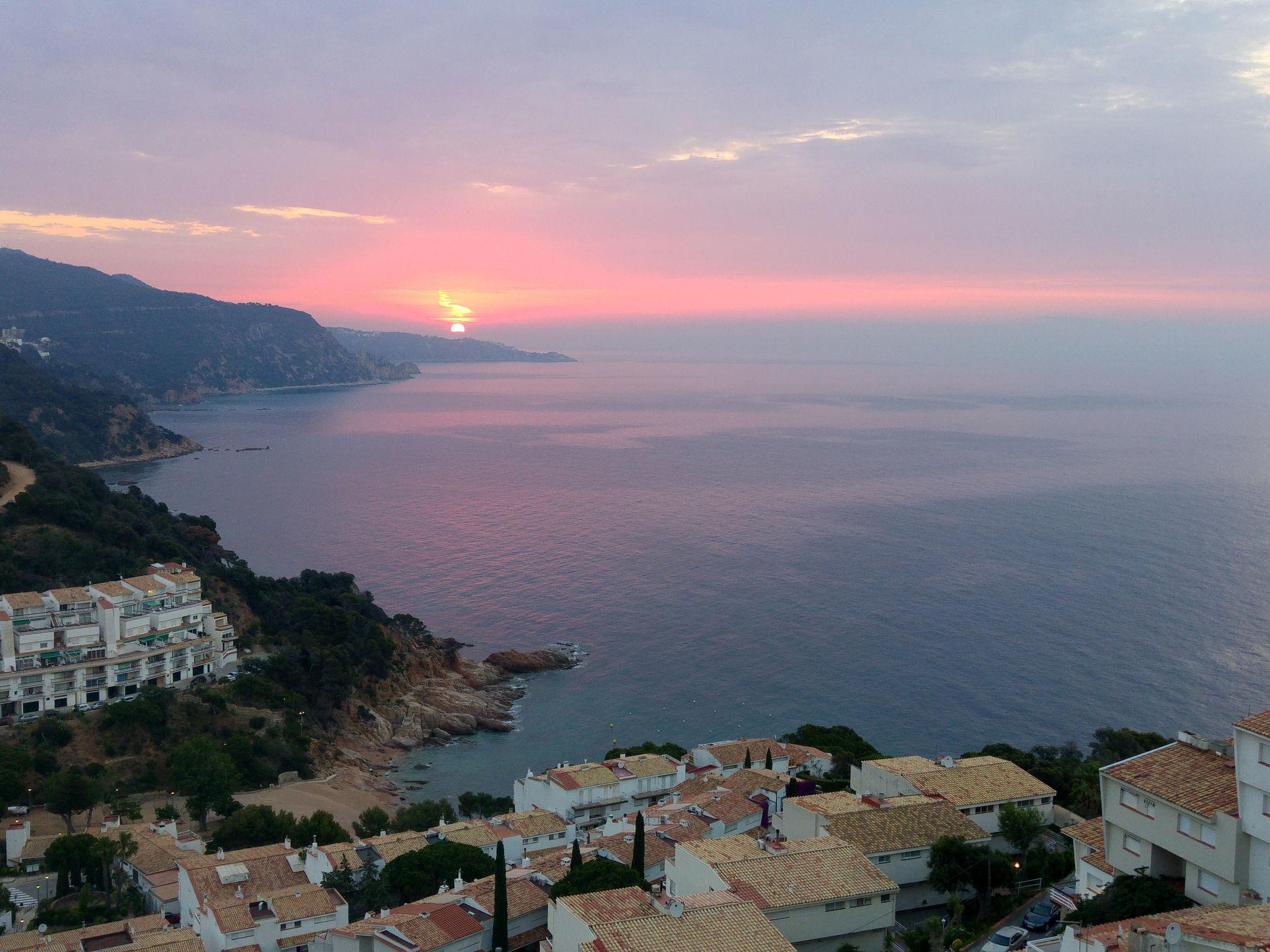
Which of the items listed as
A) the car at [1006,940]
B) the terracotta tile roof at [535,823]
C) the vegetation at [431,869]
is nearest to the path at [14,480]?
the terracotta tile roof at [535,823]

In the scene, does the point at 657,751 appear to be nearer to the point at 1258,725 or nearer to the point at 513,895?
the point at 513,895

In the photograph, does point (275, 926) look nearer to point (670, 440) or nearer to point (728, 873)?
point (728, 873)

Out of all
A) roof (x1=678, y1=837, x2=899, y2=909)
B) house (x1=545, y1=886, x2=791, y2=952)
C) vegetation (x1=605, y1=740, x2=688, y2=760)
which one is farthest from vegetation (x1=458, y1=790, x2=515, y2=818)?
house (x1=545, y1=886, x2=791, y2=952)

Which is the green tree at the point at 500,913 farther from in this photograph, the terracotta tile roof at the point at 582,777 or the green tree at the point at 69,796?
the green tree at the point at 69,796

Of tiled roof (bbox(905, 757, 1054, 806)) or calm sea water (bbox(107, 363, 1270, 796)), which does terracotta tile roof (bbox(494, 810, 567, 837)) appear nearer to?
tiled roof (bbox(905, 757, 1054, 806))

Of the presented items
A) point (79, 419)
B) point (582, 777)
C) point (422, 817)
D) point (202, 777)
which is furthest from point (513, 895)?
point (79, 419)
